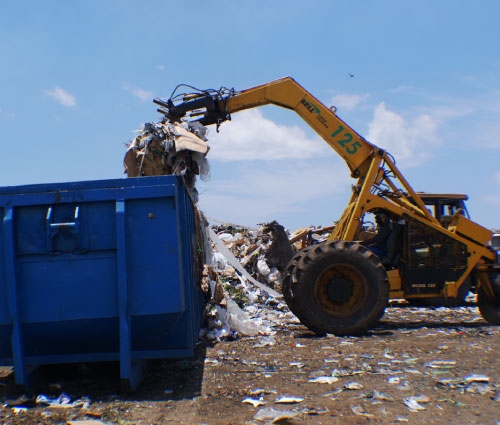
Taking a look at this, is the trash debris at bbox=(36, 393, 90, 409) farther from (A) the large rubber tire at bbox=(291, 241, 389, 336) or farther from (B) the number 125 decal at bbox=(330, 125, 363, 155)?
(B) the number 125 decal at bbox=(330, 125, 363, 155)

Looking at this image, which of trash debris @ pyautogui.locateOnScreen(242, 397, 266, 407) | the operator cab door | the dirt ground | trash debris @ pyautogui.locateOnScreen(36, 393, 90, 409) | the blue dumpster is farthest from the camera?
the operator cab door

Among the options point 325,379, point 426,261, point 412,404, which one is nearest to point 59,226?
point 325,379

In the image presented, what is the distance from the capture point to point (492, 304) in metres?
7.89

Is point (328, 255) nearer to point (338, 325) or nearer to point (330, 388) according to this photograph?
point (338, 325)

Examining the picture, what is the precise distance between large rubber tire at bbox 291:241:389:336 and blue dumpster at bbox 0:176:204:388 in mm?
2842

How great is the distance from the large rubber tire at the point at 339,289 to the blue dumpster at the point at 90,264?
2842mm

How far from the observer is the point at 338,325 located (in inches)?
266

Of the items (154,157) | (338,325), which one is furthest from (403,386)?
(154,157)

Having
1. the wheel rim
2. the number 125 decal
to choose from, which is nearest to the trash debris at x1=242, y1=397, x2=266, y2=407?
the wheel rim

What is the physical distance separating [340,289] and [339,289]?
0.05 feet

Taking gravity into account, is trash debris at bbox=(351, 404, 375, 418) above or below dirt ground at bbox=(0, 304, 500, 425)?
below

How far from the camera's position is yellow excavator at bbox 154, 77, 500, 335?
22.4 ft

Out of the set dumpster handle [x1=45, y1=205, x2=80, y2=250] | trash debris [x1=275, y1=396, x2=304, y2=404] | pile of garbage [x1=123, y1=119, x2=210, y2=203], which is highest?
pile of garbage [x1=123, y1=119, x2=210, y2=203]

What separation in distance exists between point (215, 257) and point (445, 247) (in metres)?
4.42
